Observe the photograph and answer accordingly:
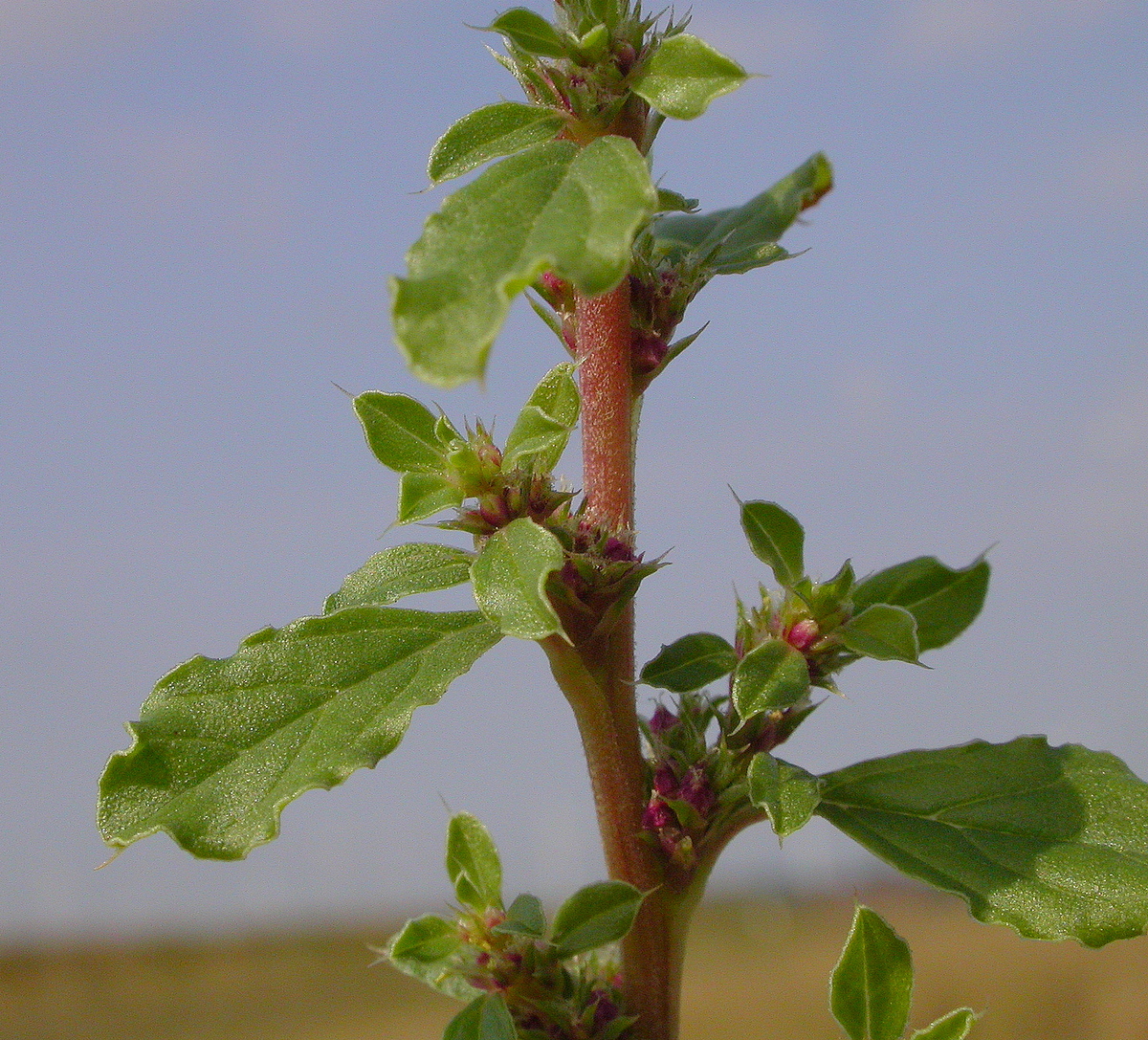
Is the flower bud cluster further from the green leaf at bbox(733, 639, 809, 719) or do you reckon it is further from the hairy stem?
the green leaf at bbox(733, 639, 809, 719)

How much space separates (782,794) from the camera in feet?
4.22

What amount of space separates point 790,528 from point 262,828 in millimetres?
735

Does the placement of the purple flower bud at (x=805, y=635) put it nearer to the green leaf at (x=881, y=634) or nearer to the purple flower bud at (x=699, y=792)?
the green leaf at (x=881, y=634)

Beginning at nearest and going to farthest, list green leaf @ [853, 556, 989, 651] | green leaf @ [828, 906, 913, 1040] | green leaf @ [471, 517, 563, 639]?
green leaf @ [471, 517, 563, 639], green leaf @ [828, 906, 913, 1040], green leaf @ [853, 556, 989, 651]

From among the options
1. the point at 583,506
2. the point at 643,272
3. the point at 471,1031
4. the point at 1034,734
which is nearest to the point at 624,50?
the point at 643,272

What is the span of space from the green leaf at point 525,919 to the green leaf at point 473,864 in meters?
0.06

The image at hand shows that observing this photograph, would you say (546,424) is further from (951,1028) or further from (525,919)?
(951,1028)

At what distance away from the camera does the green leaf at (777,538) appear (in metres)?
1.45

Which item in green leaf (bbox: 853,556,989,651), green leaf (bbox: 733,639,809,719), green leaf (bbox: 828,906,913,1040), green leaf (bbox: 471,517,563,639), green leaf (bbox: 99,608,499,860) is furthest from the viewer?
green leaf (bbox: 853,556,989,651)

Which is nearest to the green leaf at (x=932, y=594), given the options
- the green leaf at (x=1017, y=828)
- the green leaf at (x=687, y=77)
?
the green leaf at (x=1017, y=828)

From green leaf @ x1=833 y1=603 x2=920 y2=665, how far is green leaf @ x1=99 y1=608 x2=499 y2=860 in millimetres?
446

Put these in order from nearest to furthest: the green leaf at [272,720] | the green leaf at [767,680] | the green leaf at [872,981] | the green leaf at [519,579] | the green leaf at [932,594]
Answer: the green leaf at [519,579] → the green leaf at [272,720] → the green leaf at [767,680] → the green leaf at [872,981] → the green leaf at [932,594]

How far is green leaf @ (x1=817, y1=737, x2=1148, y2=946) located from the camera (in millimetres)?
1304

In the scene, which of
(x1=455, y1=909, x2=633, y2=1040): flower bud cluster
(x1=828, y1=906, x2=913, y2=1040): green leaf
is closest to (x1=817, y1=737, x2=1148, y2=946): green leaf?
(x1=828, y1=906, x2=913, y2=1040): green leaf
